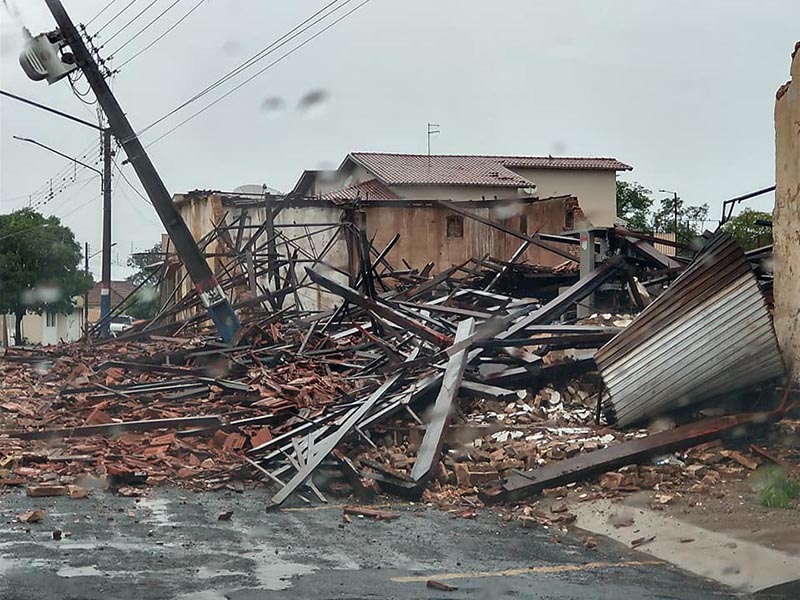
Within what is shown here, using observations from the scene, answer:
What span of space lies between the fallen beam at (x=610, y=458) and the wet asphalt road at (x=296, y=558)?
42 cm

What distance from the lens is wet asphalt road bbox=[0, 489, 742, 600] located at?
6750 mm

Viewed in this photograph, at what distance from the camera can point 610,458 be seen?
9.97m

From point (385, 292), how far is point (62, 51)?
8.77 m

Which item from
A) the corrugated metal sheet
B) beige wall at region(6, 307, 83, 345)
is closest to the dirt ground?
the corrugated metal sheet

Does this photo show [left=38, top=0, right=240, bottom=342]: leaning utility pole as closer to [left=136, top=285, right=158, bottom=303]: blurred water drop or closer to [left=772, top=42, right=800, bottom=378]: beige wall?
[left=136, top=285, right=158, bottom=303]: blurred water drop

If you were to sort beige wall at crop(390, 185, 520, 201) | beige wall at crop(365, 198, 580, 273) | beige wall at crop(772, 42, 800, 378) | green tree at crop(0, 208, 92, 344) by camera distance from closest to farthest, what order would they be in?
beige wall at crop(772, 42, 800, 378) → beige wall at crop(365, 198, 580, 273) → beige wall at crop(390, 185, 520, 201) → green tree at crop(0, 208, 92, 344)

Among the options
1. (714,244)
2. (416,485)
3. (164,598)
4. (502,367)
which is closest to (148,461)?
(416,485)

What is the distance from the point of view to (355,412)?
11.9 meters

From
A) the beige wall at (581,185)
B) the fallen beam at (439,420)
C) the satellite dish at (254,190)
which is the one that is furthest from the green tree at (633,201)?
the fallen beam at (439,420)

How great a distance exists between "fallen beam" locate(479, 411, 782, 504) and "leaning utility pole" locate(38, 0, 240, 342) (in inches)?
530

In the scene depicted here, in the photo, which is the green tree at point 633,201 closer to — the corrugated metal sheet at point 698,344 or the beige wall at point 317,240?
the beige wall at point 317,240

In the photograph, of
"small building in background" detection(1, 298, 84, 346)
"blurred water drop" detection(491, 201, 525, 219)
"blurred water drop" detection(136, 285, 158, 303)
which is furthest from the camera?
"small building in background" detection(1, 298, 84, 346)

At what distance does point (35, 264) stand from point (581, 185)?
2852 centimetres

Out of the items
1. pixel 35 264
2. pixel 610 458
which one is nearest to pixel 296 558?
pixel 610 458
